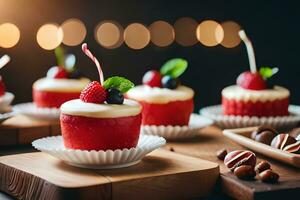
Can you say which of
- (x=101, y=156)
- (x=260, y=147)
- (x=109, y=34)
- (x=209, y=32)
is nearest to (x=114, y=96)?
(x=101, y=156)

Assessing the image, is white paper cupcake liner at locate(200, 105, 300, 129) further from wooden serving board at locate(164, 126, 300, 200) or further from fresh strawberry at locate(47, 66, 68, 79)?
fresh strawberry at locate(47, 66, 68, 79)

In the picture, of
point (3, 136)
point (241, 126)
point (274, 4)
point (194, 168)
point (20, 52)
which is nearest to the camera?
point (194, 168)

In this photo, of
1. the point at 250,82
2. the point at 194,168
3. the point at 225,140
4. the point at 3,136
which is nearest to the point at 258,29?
the point at 250,82

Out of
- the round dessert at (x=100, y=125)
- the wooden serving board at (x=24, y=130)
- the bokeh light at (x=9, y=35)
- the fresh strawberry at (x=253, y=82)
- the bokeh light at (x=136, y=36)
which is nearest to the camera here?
the round dessert at (x=100, y=125)

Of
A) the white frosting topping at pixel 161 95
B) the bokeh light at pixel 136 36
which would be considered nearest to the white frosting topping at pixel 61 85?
the white frosting topping at pixel 161 95

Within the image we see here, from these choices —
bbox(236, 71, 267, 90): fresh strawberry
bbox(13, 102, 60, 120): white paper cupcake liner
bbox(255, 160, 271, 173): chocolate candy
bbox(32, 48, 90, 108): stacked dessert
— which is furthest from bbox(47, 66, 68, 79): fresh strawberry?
bbox(255, 160, 271, 173): chocolate candy

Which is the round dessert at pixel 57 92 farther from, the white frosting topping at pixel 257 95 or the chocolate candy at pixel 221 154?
the chocolate candy at pixel 221 154

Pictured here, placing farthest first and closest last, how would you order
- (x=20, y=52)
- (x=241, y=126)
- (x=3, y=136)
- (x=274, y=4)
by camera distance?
(x=274, y=4)
(x=20, y=52)
(x=241, y=126)
(x=3, y=136)

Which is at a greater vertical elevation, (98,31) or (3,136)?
(98,31)

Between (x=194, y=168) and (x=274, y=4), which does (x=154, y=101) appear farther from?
(x=274, y=4)
